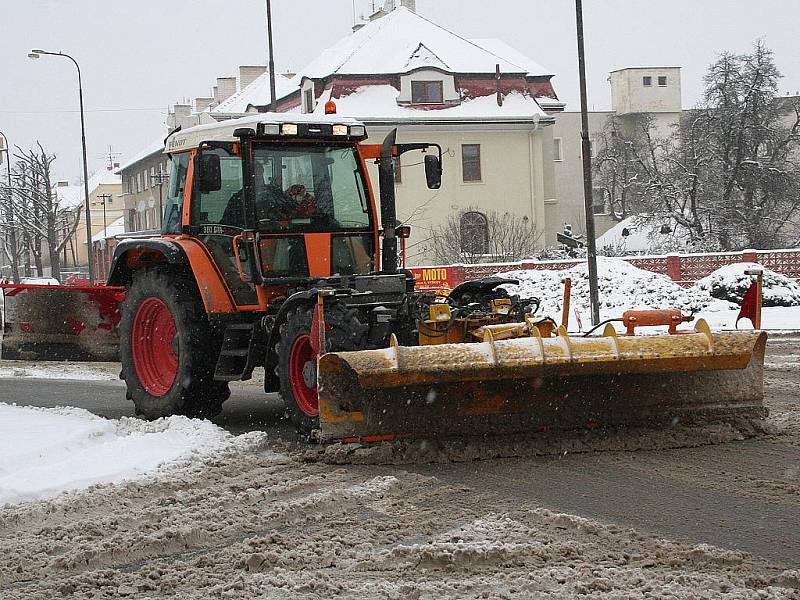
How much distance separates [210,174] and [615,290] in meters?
16.7

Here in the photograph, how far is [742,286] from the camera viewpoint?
23.0 m

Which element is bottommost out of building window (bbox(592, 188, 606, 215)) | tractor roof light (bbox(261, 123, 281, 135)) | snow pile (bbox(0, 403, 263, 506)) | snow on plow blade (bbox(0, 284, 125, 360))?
snow pile (bbox(0, 403, 263, 506))

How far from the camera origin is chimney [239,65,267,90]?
5878 centimetres

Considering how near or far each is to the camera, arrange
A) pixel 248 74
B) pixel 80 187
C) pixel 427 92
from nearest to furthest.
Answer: pixel 427 92 → pixel 248 74 → pixel 80 187

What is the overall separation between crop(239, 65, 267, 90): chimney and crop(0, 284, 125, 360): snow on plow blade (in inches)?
1928

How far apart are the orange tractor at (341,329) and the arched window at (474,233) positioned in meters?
25.7

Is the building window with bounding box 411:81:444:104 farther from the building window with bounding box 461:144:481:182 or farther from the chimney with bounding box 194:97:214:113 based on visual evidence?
the chimney with bounding box 194:97:214:113

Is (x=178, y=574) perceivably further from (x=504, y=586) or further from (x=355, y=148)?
(x=355, y=148)

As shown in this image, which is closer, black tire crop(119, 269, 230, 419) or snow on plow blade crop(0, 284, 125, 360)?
black tire crop(119, 269, 230, 419)

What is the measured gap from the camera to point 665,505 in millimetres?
6004

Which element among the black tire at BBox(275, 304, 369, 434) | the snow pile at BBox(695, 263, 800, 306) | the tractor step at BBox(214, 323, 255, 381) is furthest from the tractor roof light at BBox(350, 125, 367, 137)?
the snow pile at BBox(695, 263, 800, 306)

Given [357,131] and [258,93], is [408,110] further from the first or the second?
[357,131]

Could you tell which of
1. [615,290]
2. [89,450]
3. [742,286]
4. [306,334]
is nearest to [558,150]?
[615,290]

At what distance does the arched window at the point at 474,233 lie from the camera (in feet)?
123
